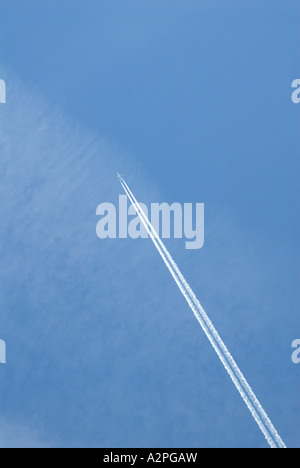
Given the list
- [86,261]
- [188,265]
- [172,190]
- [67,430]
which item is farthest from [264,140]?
[67,430]

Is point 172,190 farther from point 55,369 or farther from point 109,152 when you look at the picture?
point 55,369

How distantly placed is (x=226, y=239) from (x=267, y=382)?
0.66 m

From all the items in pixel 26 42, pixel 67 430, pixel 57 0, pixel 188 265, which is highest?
pixel 57 0

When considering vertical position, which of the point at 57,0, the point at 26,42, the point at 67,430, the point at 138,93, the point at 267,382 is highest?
the point at 57,0

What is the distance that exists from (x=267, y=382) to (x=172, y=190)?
961mm

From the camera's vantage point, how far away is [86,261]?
2.34m

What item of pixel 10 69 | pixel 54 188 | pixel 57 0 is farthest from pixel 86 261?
pixel 57 0

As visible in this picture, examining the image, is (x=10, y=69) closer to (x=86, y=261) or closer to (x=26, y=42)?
(x=26, y=42)

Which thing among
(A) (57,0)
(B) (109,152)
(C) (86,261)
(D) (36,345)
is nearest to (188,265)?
(C) (86,261)

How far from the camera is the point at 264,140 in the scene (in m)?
2.34

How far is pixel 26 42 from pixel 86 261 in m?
1.03

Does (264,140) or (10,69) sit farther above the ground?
(10,69)

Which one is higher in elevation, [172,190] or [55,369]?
[172,190]

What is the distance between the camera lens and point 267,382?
7.62 feet
